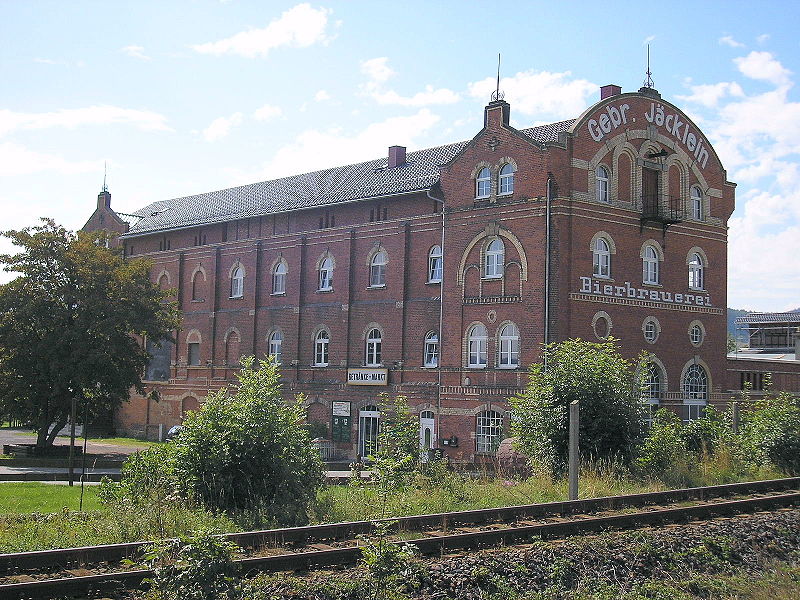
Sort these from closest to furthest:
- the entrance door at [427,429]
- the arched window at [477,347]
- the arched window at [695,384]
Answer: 1. the arched window at [477,347]
2. the entrance door at [427,429]
3. the arched window at [695,384]

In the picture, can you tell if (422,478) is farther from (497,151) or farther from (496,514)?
(497,151)

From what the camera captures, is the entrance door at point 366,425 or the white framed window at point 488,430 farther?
the entrance door at point 366,425

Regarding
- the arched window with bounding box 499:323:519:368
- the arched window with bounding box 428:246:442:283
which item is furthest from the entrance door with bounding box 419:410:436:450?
the arched window with bounding box 428:246:442:283

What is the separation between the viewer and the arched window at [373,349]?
132 feet

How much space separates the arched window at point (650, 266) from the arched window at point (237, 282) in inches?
803

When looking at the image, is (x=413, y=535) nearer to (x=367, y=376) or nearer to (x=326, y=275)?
(x=367, y=376)

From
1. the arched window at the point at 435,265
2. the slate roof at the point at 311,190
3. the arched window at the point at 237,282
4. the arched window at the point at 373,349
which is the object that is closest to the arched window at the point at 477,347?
the arched window at the point at 435,265

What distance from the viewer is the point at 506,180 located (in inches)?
1401

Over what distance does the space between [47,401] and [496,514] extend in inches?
1089

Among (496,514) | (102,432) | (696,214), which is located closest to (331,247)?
(696,214)

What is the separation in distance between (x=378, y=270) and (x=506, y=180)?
7839 millimetres

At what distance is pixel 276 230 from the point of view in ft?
149

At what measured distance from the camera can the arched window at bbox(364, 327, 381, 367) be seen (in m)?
40.3

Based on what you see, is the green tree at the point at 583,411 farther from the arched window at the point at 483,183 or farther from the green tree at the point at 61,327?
the green tree at the point at 61,327
